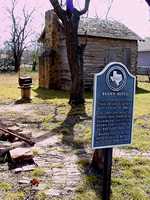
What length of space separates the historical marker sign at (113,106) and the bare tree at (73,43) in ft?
33.7

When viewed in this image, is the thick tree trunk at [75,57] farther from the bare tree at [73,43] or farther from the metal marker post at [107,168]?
the metal marker post at [107,168]

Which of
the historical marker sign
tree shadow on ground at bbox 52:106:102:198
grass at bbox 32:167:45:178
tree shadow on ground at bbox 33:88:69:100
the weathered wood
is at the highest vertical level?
the historical marker sign

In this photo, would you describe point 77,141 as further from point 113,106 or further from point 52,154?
point 113,106

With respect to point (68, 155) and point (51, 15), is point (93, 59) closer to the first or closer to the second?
point (51, 15)

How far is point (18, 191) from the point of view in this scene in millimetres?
5223

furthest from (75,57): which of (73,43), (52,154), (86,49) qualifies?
(52,154)

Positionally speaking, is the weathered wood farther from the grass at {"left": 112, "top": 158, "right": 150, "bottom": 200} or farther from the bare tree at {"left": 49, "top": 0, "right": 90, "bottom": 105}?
the bare tree at {"left": 49, "top": 0, "right": 90, "bottom": 105}

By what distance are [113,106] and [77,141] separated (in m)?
3.98

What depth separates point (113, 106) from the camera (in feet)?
14.8

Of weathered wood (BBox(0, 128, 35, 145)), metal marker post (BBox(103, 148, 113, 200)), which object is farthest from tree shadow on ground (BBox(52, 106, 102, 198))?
weathered wood (BBox(0, 128, 35, 145))

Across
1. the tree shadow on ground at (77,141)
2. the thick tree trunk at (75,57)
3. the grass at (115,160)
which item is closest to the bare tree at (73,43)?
the thick tree trunk at (75,57)

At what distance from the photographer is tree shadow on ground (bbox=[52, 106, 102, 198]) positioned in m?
5.64

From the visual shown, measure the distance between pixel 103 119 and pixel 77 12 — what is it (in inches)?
435

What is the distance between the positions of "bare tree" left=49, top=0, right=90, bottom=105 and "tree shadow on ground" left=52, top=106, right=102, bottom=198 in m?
1.09
